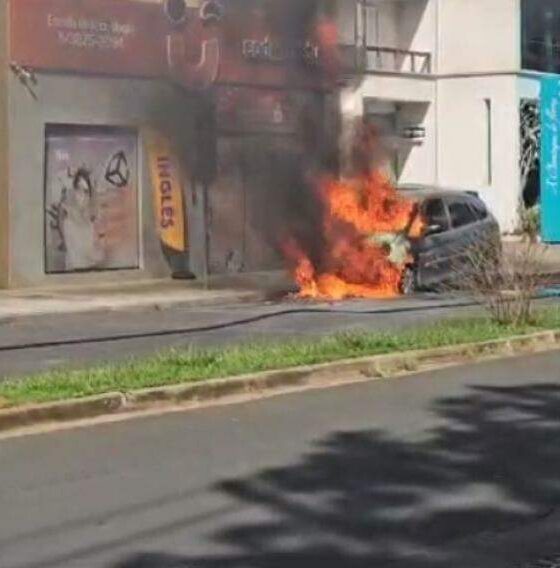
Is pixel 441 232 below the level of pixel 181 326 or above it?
above

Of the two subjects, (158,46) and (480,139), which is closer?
(158,46)

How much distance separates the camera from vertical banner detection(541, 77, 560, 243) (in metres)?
22.9

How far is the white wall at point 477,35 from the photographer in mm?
38531

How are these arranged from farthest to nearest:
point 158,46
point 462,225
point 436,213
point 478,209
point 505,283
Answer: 1. point 158,46
2. point 478,209
3. point 462,225
4. point 436,213
5. point 505,283

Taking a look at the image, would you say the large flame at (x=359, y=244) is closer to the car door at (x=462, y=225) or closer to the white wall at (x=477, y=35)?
the car door at (x=462, y=225)

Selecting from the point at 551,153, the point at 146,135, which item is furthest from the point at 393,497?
the point at 146,135

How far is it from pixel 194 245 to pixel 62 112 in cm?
353

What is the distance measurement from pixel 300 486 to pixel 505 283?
26.5 feet

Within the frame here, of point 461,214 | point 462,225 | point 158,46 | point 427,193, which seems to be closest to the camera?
point 462,225

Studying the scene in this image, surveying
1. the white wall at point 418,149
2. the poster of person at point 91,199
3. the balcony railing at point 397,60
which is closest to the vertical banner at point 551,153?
the poster of person at point 91,199

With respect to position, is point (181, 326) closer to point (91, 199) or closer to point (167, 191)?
point (91, 199)

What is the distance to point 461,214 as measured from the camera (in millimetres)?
24078

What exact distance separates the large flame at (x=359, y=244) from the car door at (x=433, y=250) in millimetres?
175

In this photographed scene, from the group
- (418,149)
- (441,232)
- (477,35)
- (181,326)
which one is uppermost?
(477,35)
